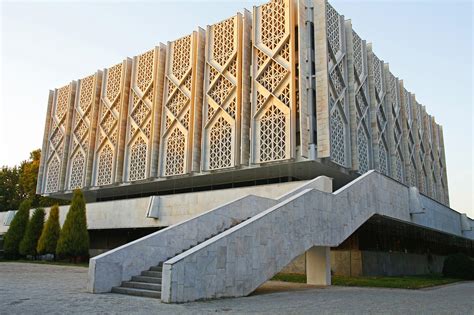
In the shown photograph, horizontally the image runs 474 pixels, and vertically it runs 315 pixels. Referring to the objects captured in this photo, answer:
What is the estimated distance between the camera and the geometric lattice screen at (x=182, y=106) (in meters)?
25.8

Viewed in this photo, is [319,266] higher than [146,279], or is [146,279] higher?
[319,266]

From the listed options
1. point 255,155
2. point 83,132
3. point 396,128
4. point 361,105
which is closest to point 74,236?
point 255,155

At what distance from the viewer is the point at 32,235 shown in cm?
2434

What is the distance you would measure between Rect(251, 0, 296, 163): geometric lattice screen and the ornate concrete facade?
6cm

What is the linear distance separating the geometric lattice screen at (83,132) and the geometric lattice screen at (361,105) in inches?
799

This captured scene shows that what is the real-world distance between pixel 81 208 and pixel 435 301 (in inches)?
717

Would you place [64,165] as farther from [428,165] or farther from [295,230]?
[428,165]

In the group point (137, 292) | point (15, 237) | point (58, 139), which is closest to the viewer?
point (137, 292)

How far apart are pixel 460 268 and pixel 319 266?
9.90 meters

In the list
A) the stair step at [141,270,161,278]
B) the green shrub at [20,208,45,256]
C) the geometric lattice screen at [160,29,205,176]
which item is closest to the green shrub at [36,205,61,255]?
the green shrub at [20,208,45,256]

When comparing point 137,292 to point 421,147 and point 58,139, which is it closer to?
point 58,139

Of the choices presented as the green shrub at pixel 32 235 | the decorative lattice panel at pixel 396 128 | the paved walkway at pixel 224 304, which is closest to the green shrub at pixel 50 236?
the green shrub at pixel 32 235

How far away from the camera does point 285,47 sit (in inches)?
907

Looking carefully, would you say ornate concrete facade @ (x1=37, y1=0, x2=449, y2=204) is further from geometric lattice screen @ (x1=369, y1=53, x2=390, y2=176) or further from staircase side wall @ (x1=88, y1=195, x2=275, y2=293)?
staircase side wall @ (x1=88, y1=195, x2=275, y2=293)
